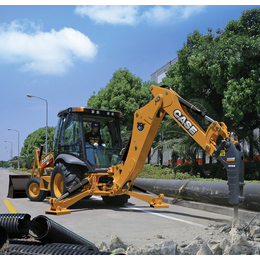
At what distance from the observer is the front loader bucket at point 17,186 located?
1225 cm

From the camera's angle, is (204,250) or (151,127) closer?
(204,250)

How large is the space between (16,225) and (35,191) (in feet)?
22.9

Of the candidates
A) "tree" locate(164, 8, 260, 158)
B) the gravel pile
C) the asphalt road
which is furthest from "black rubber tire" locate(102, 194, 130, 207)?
"tree" locate(164, 8, 260, 158)

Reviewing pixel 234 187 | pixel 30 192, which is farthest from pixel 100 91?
pixel 234 187

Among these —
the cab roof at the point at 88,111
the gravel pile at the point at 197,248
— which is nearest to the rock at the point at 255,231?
the gravel pile at the point at 197,248

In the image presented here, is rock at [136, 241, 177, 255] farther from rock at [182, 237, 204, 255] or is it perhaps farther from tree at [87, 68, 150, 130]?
tree at [87, 68, 150, 130]

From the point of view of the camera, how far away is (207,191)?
8.70 meters

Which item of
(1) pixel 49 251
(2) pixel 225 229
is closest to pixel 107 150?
(2) pixel 225 229

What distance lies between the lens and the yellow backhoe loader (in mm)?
7511

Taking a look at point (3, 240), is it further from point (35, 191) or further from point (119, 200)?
point (35, 191)

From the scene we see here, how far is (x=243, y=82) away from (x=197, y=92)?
15.2 feet

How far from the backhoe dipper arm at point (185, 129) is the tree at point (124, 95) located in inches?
882

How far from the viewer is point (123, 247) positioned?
4.51m

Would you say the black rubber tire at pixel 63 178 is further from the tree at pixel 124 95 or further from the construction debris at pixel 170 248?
the tree at pixel 124 95
